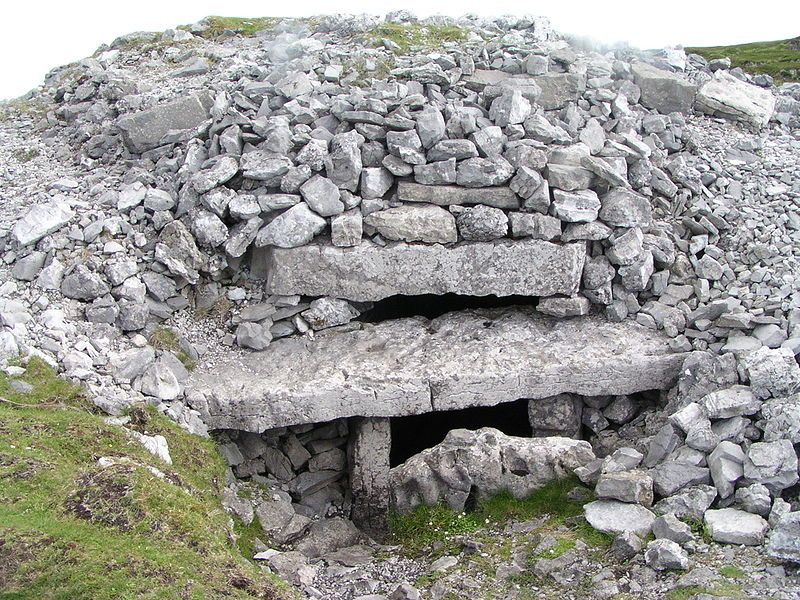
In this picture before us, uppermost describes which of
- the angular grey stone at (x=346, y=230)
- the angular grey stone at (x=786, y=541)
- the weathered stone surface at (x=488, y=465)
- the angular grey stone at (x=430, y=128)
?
the angular grey stone at (x=430, y=128)

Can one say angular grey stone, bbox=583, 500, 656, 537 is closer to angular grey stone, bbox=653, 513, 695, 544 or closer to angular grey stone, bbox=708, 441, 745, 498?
angular grey stone, bbox=653, 513, 695, 544

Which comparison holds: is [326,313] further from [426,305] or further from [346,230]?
[426,305]

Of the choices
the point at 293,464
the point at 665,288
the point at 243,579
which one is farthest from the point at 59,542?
the point at 665,288

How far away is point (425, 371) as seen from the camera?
13.7m

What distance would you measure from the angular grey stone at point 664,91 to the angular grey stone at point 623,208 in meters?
3.50

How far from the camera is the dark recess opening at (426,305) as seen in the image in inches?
643

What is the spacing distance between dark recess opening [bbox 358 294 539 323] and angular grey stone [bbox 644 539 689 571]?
6.71m

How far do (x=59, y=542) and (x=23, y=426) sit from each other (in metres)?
2.34

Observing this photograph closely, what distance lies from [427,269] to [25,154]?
31.5ft

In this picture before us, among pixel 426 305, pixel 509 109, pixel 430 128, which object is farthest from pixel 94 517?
pixel 509 109

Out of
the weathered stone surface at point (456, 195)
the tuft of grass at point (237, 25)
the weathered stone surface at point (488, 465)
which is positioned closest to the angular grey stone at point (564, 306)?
the weathered stone surface at point (456, 195)

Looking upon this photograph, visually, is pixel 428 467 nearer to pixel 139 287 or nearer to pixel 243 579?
pixel 243 579

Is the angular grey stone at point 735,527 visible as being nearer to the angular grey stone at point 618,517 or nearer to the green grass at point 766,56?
the angular grey stone at point 618,517

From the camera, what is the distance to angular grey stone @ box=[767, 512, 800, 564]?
384 inches
